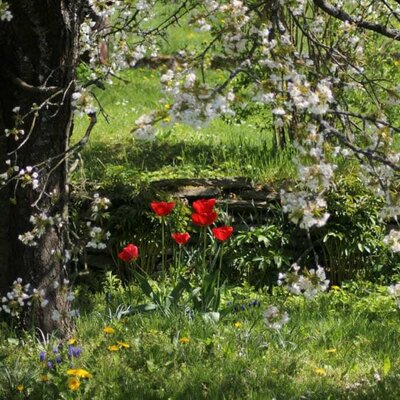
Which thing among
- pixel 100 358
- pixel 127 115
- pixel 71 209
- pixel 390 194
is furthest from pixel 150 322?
pixel 127 115

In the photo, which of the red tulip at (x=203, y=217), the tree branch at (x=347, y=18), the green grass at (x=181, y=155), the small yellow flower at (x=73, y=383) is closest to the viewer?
the tree branch at (x=347, y=18)

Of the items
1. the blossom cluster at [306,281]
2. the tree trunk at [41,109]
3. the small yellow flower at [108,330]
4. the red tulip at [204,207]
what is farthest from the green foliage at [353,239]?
the blossom cluster at [306,281]

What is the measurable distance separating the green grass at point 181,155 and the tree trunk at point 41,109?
1.00 metres

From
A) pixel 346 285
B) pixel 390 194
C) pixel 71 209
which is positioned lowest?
pixel 346 285

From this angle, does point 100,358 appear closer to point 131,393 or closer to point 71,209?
point 131,393

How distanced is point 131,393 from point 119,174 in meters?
2.86

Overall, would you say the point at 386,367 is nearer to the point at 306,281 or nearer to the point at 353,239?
the point at 306,281

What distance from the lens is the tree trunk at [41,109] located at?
4.66 m

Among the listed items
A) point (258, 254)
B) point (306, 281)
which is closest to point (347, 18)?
point (306, 281)

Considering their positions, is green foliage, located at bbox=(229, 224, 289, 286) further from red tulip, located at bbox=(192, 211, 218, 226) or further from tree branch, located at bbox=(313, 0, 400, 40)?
tree branch, located at bbox=(313, 0, 400, 40)

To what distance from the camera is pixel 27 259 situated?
4844mm

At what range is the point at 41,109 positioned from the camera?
15.6 feet

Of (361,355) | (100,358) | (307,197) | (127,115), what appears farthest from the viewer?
(127,115)

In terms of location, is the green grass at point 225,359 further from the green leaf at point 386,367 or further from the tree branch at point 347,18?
the tree branch at point 347,18
